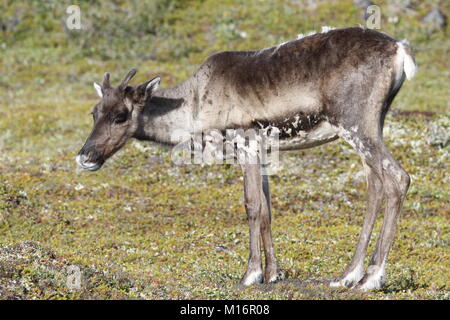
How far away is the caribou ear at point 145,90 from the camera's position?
12.7 m

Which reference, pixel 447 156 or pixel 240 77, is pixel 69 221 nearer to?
pixel 240 77

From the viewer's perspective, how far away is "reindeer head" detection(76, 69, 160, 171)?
12.6 metres

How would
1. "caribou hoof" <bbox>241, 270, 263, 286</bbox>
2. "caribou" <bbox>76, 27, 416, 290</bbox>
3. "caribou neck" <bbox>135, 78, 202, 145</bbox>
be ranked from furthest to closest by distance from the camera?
"caribou neck" <bbox>135, 78, 202, 145</bbox>
"caribou hoof" <bbox>241, 270, 263, 286</bbox>
"caribou" <bbox>76, 27, 416, 290</bbox>

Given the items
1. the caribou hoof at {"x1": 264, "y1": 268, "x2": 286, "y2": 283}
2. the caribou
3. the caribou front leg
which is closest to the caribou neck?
the caribou

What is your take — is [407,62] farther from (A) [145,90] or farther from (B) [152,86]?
(A) [145,90]

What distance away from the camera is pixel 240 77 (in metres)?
12.2

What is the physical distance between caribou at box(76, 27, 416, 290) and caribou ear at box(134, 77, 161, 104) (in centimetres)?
2

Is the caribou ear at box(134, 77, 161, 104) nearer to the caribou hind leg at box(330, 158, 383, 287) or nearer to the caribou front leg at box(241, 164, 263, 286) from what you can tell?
the caribou front leg at box(241, 164, 263, 286)

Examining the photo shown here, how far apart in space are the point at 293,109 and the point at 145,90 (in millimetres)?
2868

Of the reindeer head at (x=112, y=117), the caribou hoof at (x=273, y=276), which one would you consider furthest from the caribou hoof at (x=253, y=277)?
the reindeer head at (x=112, y=117)

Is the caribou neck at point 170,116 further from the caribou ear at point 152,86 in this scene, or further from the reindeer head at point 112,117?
the caribou ear at point 152,86
